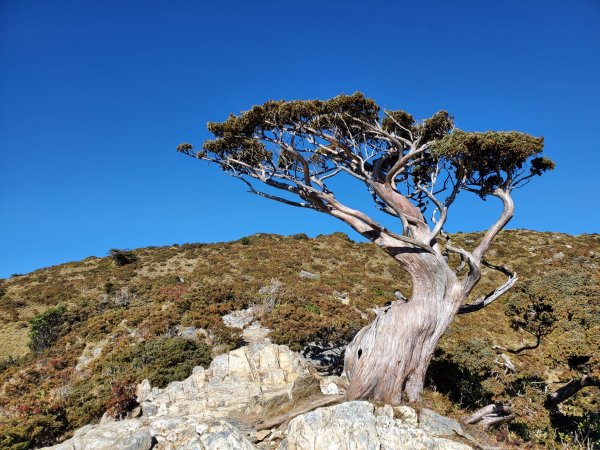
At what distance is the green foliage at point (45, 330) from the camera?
71.7ft

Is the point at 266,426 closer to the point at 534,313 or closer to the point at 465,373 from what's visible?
the point at 465,373

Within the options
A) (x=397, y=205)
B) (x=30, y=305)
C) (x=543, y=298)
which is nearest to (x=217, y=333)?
(x=397, y=205)

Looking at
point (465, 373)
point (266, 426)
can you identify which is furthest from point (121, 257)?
point (465, 373)

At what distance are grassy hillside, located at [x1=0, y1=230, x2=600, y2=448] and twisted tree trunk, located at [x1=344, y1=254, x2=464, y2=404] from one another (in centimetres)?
119

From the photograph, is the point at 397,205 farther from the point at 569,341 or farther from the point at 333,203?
the point at 569,341

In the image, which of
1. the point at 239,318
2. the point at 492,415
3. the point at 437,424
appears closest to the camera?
the point at 437,424

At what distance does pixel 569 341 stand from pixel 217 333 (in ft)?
42.5

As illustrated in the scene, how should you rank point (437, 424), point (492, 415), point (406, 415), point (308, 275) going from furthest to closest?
point (308, 275) → point (492, 415) → point (406, 415) → point (437, 424)

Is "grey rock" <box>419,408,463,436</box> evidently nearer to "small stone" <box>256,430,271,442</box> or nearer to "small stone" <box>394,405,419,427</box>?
"small stone" <box>394,405,419,427</box>

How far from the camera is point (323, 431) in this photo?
744 centimetres

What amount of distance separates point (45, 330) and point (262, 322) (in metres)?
13.7

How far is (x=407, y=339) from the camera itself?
964cm

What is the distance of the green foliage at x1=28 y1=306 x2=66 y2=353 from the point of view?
21.9 meters

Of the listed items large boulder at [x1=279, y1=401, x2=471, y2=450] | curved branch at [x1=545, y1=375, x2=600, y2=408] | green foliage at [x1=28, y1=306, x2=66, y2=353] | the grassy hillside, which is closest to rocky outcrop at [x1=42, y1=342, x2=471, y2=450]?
large boulder at [x1=279, y1=401, x2=471, y2=450]
